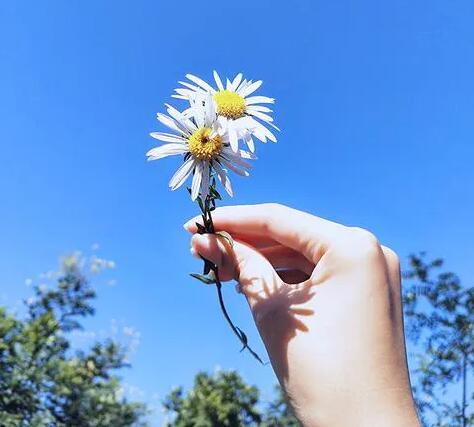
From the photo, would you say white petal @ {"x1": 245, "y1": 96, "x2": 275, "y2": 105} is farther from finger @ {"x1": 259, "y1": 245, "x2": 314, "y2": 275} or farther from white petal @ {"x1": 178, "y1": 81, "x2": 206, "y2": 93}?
finger @ {"x1": 259, "y1": 245, "x2": 314, "y2": 275}

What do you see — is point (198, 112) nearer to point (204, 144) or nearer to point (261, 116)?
point (204, 144)

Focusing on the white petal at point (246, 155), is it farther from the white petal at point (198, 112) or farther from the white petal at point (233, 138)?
the white petal at point (198, 112)

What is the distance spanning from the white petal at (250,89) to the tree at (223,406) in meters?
13.8

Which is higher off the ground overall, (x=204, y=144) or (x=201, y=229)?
(x=204, y=144)

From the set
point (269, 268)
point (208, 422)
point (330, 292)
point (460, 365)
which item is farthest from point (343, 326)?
point (208, 422)

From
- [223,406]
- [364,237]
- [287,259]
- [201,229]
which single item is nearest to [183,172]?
[201,229]

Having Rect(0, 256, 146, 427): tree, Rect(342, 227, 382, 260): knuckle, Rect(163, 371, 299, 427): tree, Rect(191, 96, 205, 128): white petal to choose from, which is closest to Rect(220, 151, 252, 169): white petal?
Rect(191, 96, 205, 128): white petal

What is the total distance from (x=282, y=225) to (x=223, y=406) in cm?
1438

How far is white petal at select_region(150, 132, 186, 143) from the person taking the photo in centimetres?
163

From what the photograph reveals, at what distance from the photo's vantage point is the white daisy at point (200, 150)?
1.57 meters

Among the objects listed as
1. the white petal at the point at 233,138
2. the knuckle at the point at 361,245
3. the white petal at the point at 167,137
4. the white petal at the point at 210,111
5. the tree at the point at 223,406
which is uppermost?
the tree at the point at 223,406

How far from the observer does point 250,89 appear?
6.04 ft

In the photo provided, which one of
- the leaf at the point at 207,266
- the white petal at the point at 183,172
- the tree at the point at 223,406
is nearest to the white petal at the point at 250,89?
the white petal at the point at 183,172

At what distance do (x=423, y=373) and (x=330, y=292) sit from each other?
737 centimetres
